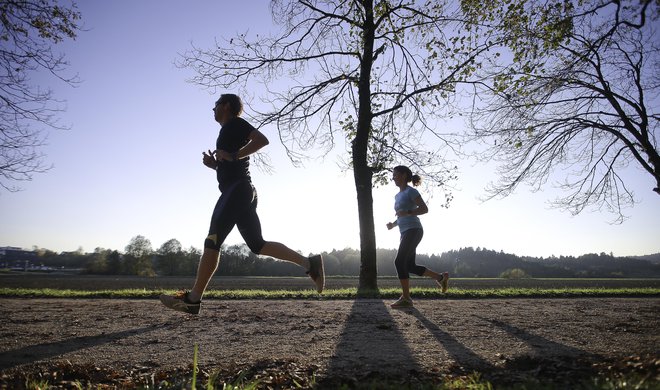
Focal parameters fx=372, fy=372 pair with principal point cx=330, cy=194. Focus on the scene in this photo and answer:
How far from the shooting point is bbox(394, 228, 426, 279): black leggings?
19.0 ft

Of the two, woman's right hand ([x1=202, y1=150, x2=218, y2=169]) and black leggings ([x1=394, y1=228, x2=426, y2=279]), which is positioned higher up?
woman's right hand ([x1=202, y1=150, x2=218, y2=169])

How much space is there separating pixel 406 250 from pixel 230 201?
312cm

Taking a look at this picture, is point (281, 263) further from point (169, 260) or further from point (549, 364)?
point (549, 364)

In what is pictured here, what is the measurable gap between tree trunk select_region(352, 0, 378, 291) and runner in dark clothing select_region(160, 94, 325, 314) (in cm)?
553

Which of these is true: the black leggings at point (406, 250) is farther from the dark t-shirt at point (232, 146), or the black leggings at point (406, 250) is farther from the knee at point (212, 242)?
the knee at point (212, 242)

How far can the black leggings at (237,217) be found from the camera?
3721 mm

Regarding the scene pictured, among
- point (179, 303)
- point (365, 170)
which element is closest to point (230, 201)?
point (179, 303)

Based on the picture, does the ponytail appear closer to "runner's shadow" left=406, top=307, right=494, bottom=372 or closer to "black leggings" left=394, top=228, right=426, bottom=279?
"black leggings" left=394, top=228, right=426, bottom=279

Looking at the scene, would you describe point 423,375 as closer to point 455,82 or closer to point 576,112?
point 455,82

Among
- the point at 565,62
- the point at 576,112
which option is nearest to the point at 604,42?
the point at 565,62

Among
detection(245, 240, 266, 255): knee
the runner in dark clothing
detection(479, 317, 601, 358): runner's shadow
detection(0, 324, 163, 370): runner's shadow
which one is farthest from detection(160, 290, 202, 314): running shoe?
detection(479, 317, 601, 358): runner's shadow

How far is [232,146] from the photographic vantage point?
3924mm

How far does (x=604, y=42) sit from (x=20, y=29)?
12474mm

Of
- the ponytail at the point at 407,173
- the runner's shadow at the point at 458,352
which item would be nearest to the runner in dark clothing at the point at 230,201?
the runner's shadow at the point at 458,352
